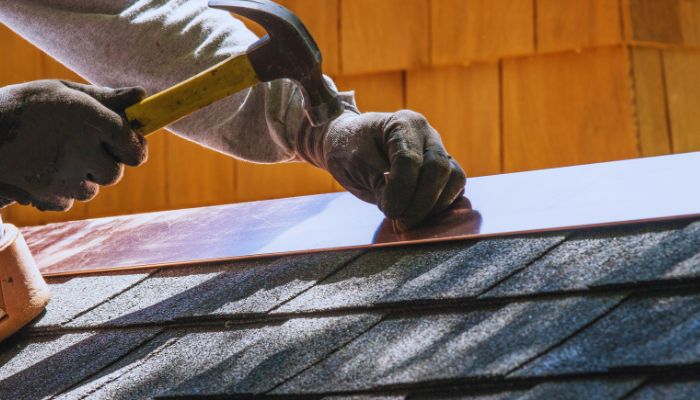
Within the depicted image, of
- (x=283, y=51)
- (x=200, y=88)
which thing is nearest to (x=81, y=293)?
(x=200, y=88)

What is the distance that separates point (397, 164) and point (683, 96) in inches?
89.6

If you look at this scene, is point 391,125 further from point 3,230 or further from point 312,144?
point 3,230

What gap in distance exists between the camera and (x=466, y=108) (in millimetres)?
3148

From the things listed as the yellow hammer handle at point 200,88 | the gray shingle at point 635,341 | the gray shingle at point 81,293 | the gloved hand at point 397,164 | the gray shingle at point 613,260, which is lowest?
the gray shingle at point 81,293

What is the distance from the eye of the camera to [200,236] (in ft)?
4.24

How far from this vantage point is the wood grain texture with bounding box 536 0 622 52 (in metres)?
2.93

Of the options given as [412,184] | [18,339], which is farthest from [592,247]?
[18,339]

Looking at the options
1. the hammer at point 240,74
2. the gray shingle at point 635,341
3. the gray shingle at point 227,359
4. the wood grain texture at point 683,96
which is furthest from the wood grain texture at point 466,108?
the gray shingle at point 635,341

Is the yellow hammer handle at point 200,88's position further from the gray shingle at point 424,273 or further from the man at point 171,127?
the gray shingle at point 424,273

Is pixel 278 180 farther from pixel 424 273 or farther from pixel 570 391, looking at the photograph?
pixel 570 391

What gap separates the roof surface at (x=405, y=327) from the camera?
28.0 inches

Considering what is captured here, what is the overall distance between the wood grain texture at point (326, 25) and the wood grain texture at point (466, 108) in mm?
298

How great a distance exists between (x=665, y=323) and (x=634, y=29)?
7.87ft

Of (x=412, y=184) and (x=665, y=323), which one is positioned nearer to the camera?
(x=665, y=323)
